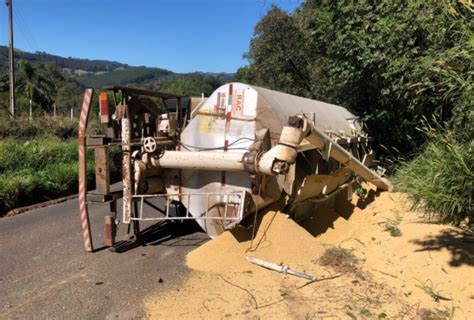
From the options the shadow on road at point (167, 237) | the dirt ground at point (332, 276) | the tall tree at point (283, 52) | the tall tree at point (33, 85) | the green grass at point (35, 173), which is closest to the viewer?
the dirt ground at point (332, 276)

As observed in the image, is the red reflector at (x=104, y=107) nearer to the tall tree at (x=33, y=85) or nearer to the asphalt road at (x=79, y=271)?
the asphalt road at (x=79, y=271)

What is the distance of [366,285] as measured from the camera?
13.3 feet

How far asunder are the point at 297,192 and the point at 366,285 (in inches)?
66.3

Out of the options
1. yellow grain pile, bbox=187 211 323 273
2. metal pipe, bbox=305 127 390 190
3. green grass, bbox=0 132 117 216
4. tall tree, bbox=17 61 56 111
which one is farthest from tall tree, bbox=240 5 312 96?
tall tree, bbox=17 61 56 111

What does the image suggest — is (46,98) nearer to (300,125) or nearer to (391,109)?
(391,109)

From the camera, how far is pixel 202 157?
4.85 meters

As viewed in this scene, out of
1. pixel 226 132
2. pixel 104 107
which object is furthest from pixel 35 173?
pixel 226 132

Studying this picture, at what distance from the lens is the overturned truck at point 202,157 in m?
4.93

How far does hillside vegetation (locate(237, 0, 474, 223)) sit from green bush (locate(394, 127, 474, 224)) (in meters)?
0.01

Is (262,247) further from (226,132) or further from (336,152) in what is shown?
(336,152)

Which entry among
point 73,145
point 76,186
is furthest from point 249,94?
point 73,145

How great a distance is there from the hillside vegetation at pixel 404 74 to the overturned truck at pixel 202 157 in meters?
1.39

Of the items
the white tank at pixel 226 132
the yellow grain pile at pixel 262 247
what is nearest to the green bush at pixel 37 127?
the white tank at pixel 226 132

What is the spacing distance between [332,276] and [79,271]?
2874 mm
